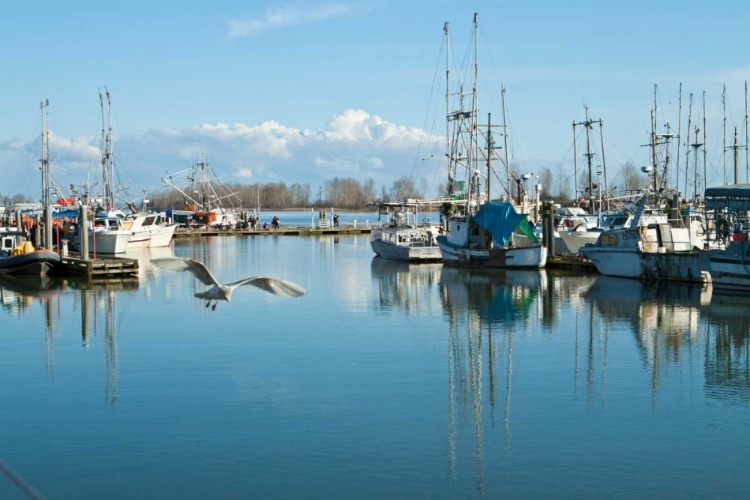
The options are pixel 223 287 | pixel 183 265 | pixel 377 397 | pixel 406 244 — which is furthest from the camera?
pixel 406 244

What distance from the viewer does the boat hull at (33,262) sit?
43094 millimetres

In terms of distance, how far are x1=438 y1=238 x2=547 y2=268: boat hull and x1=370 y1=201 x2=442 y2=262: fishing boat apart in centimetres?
254

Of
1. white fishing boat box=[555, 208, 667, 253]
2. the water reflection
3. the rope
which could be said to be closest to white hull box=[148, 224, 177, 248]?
the water reflection

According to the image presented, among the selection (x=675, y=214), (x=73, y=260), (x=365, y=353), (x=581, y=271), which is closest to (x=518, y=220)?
(x=581, y=271)

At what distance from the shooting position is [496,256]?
47812mm

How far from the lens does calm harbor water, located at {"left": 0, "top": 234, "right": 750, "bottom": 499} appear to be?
15.1m

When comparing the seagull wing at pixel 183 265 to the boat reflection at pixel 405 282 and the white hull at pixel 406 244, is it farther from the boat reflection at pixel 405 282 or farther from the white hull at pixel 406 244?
the white hull at pixel 406 244

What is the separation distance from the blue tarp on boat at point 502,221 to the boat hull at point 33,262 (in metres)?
20.1

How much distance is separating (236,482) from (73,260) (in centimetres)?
3080

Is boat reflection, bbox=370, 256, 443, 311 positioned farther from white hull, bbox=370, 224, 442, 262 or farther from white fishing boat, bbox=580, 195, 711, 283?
white fishing boat, bbox=580, 195, 711, 283

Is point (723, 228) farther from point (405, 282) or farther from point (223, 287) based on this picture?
point (223, 287)

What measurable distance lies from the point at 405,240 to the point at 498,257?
30.9 ft

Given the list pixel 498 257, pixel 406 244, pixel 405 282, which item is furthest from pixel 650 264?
pixel 406 244

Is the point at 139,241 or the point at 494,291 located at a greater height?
the point at 139,241
